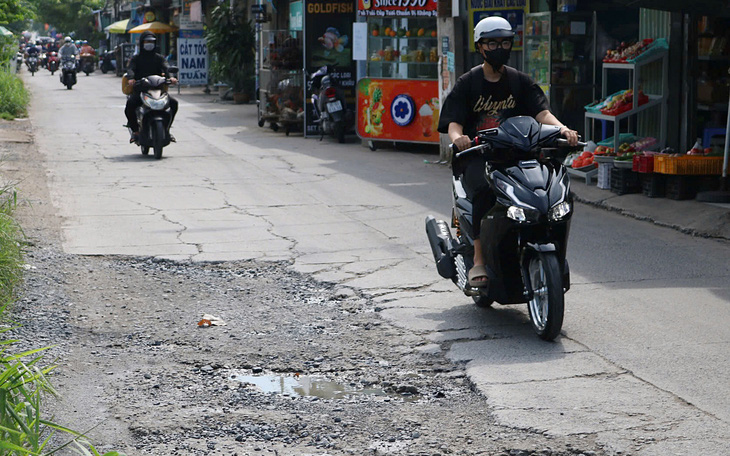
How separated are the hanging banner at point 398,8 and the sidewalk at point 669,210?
5746 millimetres

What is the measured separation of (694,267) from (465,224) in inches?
97.0

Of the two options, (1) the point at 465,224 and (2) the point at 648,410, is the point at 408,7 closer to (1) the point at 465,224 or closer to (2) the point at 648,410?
(1) the point at 465,224

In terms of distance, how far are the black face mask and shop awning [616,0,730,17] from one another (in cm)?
A: 493

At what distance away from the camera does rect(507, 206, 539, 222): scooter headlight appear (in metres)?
5.87

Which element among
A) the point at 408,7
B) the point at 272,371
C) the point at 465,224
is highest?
the point at 408,7

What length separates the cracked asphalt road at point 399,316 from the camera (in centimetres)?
468

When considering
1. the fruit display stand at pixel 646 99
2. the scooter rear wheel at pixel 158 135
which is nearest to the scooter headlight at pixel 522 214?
the fruit display stand at pixel 646 99

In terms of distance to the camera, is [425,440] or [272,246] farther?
[272,246]

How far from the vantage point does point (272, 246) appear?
922 cm

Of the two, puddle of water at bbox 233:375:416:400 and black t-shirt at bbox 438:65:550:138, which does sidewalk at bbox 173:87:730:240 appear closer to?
black t-shirt at bbox 438:65:550:138

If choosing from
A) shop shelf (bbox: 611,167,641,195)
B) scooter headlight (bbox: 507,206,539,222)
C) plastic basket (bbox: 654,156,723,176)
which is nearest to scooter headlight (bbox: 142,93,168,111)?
shop shelf (bbox: 611,167,641,195)

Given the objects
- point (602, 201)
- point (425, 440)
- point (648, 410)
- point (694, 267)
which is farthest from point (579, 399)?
point (602, 201)

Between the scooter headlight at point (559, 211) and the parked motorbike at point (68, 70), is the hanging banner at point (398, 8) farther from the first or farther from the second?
the parked motorbike at point (68, 70)

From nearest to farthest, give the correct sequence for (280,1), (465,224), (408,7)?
(465,224) → (408,7) → (280,1)
